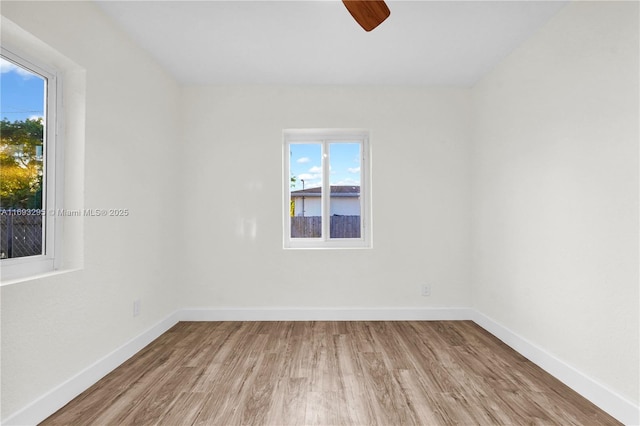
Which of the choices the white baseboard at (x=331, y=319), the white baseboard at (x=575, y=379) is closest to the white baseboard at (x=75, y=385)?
the white baseboard at (x=331, y=319)

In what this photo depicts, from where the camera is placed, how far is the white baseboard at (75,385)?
69.4 inches

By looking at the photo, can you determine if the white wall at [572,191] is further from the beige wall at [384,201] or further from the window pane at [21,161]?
the window pane at [21,161]

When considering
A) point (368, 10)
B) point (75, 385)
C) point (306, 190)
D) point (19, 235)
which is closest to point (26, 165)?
point (19, 235)

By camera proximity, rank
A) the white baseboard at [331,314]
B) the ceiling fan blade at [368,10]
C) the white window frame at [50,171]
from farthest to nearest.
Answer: the white baseboard at [331,314] < the white window frame at [50,171] < the ceiling fan blade at [368,10]

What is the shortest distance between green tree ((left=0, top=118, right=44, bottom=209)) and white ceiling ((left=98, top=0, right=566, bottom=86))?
1026 millimetres

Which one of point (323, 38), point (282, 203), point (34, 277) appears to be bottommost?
point (34, 277)

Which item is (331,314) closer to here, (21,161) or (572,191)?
(572,191)

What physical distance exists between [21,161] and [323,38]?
2.17m

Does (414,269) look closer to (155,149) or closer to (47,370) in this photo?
(155,149)

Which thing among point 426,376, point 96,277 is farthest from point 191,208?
point 426,376

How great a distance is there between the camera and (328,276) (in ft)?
12.3

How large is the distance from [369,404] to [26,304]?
1910 mm

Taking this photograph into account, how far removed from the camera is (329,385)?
7.39 feet

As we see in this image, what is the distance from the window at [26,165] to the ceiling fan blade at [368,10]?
1.85 metres
